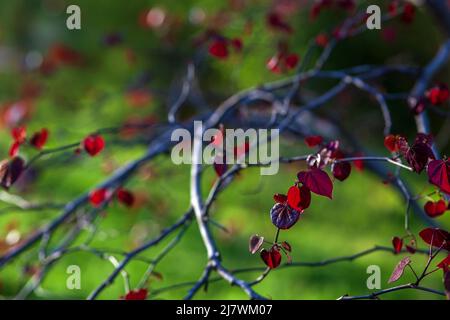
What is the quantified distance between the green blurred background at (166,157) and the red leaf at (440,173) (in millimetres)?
627

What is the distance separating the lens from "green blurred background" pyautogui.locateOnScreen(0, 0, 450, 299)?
3328 millimetres

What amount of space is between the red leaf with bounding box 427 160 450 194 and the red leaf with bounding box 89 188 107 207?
52.2 inches

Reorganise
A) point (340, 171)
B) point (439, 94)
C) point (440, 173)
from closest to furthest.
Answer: point (440, 173)
point (340, 171)
point (439, 94)

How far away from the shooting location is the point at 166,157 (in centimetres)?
250

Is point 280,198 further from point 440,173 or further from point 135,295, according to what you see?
point 135,295

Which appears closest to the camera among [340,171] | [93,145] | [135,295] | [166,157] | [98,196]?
[340,171]

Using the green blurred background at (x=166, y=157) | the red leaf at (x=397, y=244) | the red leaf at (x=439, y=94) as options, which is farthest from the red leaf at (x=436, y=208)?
the green blurred background at (x=166, y=157)

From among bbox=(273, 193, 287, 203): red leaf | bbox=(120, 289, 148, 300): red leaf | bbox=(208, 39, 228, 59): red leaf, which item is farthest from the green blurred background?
bbox=(208, 39, 228, 59): red leaf

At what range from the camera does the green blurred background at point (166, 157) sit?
10.9 ft

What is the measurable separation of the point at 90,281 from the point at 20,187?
1430 millimetres

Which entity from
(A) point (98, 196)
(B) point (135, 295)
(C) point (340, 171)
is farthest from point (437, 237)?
(A) point (98, 196)

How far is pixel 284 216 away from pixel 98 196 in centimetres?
112

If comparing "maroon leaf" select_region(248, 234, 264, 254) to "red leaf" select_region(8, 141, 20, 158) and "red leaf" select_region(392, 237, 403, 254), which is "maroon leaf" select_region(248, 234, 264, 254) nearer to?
"red leaf" select_region(392, 237, 403, 254)

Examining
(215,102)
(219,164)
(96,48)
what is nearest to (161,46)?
(215,102)
